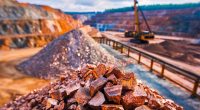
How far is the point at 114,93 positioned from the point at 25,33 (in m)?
27.8

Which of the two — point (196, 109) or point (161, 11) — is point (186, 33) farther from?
point (196, 109)

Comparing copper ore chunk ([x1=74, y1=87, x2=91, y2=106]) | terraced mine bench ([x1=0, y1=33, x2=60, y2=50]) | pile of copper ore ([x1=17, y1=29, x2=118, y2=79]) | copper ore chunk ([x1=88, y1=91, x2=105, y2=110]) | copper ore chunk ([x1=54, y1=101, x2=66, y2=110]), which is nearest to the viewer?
copper ore chunk ([x1=88, y1=91, x2=105, y2=110])

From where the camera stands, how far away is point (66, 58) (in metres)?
14.2

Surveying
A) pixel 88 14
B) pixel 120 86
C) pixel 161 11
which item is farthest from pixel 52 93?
pixel 88 14

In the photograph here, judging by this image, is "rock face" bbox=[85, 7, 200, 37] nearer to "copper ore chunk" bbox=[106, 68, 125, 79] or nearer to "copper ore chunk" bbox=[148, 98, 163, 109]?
"copper ore chunk" bbox=[106, 68, 125, 79]

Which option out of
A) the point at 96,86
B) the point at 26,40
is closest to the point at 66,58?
the point at 96,86

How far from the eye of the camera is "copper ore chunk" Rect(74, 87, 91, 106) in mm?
4793

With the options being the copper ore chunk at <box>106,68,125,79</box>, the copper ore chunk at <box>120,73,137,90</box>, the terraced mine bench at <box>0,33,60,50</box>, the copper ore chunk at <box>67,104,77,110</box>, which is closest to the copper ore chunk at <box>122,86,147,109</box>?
the copper ore chunk at <box>120,73,137,90</box>

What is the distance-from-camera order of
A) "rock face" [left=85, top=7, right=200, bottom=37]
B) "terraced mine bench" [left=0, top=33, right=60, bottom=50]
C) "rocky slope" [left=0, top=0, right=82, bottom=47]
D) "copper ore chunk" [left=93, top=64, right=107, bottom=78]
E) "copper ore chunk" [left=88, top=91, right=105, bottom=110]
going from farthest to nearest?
"rock face" [left=85, top=7, right=200, bottom=37]
"rocky slope" [left=0, top=0, right=82, bottom=47]
"terraced mine bench" [left=0, top=33, right=60, bottom=50]
"copper ore chunk" [left=93, top=64, right=107, bottom=78]
"copper ore chunk" [left=88, top=91, right=105, bottom=110]

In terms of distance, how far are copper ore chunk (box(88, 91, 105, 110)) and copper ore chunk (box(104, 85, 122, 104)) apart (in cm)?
14

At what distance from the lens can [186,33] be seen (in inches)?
1845

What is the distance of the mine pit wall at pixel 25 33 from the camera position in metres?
27.2

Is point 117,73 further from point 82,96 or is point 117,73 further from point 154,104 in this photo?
point 154,104

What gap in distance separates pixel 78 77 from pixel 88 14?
105 m
